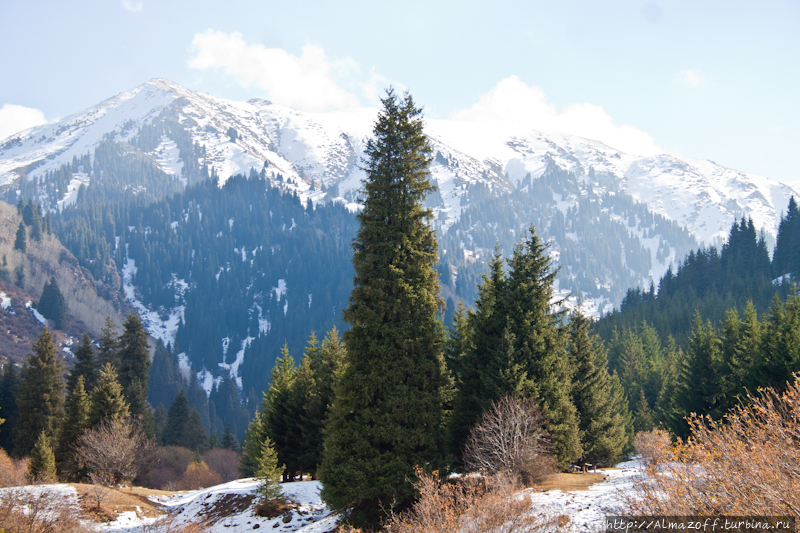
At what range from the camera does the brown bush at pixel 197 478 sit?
5350 cm

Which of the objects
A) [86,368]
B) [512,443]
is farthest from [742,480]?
[86,368]

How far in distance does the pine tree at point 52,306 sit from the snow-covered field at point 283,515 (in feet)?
579

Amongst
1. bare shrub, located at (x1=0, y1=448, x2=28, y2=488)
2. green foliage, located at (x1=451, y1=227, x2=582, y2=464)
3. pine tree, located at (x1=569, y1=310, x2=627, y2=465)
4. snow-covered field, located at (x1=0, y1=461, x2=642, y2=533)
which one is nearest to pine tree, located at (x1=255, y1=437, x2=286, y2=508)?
snow-covered field, located at (x1=0, y1=461, x2=642, y2=533)

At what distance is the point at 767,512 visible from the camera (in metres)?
8.90

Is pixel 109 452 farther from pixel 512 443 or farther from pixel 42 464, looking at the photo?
pixel 512 443

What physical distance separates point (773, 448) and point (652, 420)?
4647 centimetres

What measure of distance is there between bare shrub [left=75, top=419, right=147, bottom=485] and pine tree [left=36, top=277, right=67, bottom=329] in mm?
169645

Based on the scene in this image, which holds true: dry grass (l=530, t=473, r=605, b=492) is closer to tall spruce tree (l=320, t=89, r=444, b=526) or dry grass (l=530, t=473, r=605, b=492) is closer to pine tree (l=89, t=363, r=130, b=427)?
tall spruce tree (l=320, t=89, r=444, b=526)

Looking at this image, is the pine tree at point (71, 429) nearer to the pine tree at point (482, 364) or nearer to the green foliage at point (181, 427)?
the green foliage at point (181, 427)

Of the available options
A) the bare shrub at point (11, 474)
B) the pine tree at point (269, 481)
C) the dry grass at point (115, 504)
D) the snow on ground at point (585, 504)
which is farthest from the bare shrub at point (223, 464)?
the snow on ground at point (585, 504)

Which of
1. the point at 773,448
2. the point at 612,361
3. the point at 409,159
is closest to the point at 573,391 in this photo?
the point at 409,159

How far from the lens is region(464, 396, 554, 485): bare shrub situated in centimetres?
1903

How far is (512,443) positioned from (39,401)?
46679 mm

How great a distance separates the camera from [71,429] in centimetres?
3959
